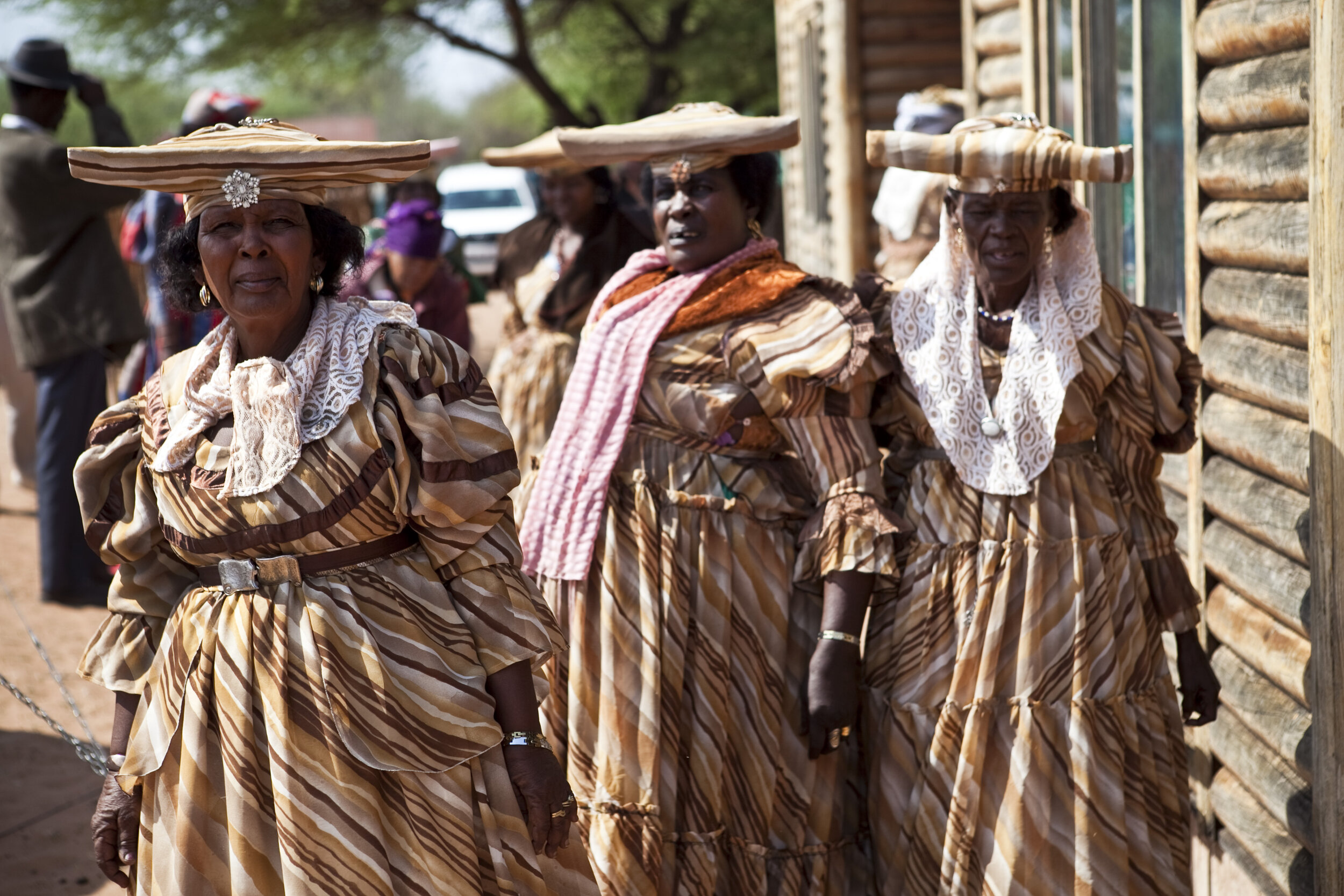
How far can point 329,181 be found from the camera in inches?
101

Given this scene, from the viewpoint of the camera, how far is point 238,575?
2541 millimetres

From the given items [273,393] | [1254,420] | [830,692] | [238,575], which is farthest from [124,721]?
[1254,420]

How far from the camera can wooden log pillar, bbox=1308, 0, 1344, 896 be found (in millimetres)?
2809

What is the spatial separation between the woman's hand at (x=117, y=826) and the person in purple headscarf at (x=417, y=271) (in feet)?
12.9

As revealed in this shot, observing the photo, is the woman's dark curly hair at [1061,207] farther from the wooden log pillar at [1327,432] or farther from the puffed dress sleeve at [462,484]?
the puffed dress sleeve at [462,484]

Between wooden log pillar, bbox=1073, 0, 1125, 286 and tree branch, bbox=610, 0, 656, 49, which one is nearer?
wooden log pillar, bbox=1073, 0, 1125, 286

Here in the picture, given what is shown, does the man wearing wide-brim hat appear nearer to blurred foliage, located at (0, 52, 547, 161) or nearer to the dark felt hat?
the dark felt hat

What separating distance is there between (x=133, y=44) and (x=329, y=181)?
24413 millimetres

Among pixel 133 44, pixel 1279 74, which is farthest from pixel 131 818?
pixel 133 44

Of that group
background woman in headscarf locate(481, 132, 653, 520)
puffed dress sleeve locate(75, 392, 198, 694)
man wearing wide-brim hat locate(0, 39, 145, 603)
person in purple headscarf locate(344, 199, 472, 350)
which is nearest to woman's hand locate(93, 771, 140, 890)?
puffed dress sleeve locate(75, 392, 198, 694)

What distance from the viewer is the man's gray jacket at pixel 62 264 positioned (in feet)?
24.2

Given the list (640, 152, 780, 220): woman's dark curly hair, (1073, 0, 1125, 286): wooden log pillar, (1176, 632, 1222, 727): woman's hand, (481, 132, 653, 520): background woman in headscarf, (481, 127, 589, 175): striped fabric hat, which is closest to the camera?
(1176, 632, 1222, 727): woman's hand

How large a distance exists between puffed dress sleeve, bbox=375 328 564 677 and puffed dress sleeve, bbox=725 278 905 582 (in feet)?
2.95

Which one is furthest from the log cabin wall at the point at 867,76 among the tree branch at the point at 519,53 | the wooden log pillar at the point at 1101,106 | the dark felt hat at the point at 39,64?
the tree branch at the point at 519,53
